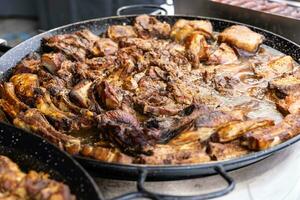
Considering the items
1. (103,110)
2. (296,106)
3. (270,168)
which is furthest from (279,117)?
(103,110)

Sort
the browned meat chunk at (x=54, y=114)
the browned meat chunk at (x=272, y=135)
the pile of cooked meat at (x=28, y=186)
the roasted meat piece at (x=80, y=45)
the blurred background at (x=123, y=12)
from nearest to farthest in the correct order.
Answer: the pile of cooked meat at (x=28, y=186), the browned meat chunk at (x=272, y=135), the browned meat chunk at (x=54, y=114), the roasted meat piece at (x=80, y=45), the blurred background at (x=123, y=12)

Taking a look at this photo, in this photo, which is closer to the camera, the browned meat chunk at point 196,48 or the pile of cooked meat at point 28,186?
the pile of cooked meat at point 28,186

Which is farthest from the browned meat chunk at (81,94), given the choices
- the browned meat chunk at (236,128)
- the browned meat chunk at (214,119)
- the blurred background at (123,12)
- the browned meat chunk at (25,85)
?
the blurred background at (123,12)

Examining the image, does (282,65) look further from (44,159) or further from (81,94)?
(44,159)

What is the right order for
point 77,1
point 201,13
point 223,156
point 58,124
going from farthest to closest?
point 77,1 → point 201,13 → point 58,124 → point 223,156

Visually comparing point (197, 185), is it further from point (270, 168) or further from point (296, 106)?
point (296, 106)

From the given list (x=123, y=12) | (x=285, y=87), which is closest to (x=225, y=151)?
(x=285, y=87)

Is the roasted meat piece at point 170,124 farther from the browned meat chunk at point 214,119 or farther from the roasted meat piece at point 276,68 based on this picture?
the roasted meat piece at point 276,68
